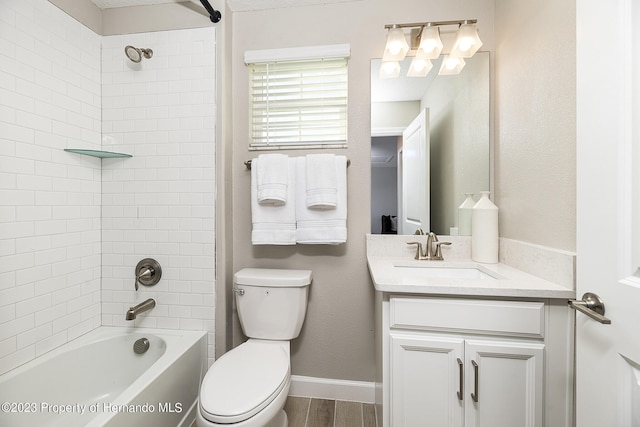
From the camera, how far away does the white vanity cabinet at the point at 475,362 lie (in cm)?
86

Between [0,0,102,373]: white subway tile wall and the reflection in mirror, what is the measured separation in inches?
62.5

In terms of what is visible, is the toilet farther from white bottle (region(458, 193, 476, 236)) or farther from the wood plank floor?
white bottle (region(458, 193, 476, 236))

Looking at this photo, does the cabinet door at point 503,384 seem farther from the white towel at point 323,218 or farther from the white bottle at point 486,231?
the white towel at point 323,218

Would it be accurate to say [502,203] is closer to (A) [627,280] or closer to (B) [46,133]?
(A) [627,280]

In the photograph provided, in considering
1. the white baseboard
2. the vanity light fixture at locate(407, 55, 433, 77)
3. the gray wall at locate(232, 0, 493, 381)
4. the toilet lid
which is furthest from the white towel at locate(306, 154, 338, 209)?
the white baseboard

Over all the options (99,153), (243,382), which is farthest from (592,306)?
(99,153)

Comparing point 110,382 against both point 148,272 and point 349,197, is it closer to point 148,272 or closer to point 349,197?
point 148,272

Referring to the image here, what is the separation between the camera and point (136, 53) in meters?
1.43

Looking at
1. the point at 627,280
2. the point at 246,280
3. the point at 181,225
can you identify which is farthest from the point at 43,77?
the point at 627,280

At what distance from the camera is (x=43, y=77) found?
1.24 meters

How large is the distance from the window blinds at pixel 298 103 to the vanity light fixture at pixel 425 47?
0.26 m

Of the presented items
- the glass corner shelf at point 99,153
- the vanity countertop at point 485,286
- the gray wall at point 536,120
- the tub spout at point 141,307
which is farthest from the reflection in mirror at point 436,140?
the glass corner shelf at point 99,153

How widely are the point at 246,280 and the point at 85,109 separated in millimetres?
1291

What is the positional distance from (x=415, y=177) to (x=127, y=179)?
1646 millimetres
